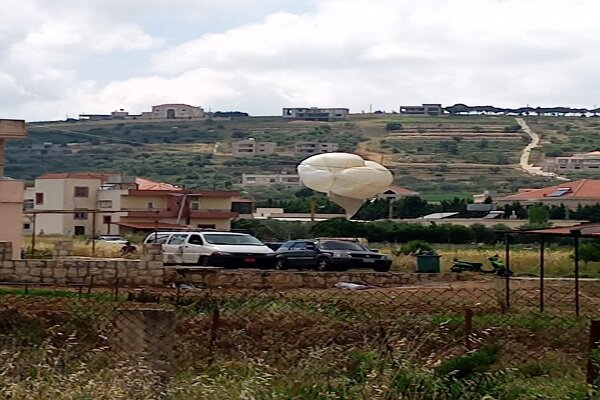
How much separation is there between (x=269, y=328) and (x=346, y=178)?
2449 inches

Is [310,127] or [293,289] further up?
[310,127]

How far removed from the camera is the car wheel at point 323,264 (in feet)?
107

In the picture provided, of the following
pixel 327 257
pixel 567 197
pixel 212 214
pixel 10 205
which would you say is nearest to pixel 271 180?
pixel 567 197

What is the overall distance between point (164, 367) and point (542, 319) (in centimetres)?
864

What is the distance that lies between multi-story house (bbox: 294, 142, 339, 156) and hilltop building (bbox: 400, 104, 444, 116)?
41949 mm

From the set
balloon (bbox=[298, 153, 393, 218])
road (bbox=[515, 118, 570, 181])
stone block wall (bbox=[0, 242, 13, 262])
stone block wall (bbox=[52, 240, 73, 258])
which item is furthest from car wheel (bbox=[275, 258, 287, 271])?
road (bbox=[515, 118, 570, 181])


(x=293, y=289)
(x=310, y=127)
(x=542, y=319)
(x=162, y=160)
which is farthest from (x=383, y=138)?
(x=542, y=319)

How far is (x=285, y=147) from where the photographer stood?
143 metres

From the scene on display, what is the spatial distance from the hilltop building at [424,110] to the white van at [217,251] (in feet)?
484

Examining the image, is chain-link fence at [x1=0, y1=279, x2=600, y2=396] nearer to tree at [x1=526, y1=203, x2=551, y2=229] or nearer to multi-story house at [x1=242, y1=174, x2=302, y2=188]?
tree at [x1=526, y1=203, x2=551, y2=229]

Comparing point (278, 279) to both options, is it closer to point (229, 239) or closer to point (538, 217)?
point (229, 239)

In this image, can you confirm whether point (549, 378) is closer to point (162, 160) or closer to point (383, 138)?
point (162, 160)

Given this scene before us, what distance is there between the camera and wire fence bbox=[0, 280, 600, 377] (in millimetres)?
8500

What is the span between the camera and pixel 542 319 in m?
15.5
